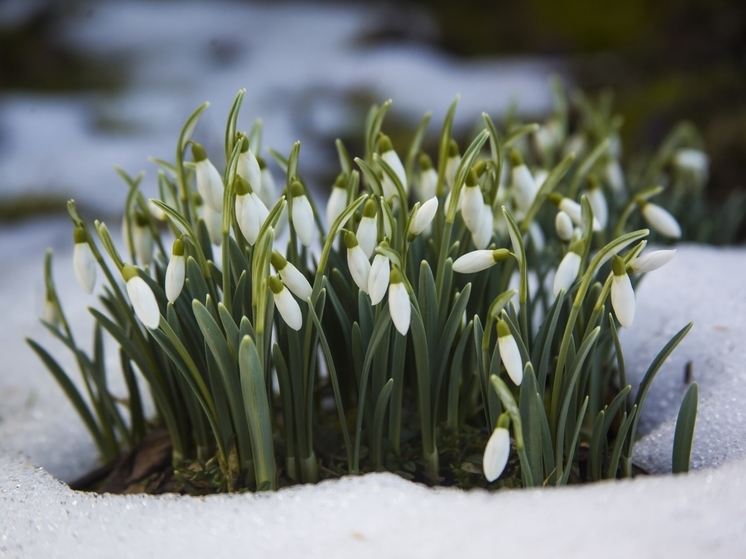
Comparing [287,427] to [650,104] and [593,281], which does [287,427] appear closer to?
[593,281]

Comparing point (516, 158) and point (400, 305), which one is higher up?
point (516, 158)

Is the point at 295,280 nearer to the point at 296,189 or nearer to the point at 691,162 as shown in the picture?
the point at 296,189

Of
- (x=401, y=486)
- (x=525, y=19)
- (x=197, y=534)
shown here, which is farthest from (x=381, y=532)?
(x=525, y=19)

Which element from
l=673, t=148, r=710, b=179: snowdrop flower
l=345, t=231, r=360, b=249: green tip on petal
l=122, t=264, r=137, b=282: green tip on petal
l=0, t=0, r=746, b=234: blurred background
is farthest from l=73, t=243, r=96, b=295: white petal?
l=0, t=0, r=746, b=234: blurred background

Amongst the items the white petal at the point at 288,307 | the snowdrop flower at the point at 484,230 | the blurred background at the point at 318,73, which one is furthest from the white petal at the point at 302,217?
the blurred background at the point at 318,73

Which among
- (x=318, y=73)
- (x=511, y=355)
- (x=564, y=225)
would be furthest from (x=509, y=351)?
(x=318, y=73)

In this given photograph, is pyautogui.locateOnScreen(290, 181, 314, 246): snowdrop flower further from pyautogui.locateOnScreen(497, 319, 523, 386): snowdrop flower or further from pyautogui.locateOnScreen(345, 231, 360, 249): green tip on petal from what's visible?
pyautogui.locateOnScreen(497, 319, 523, 386): snowdrop flower
